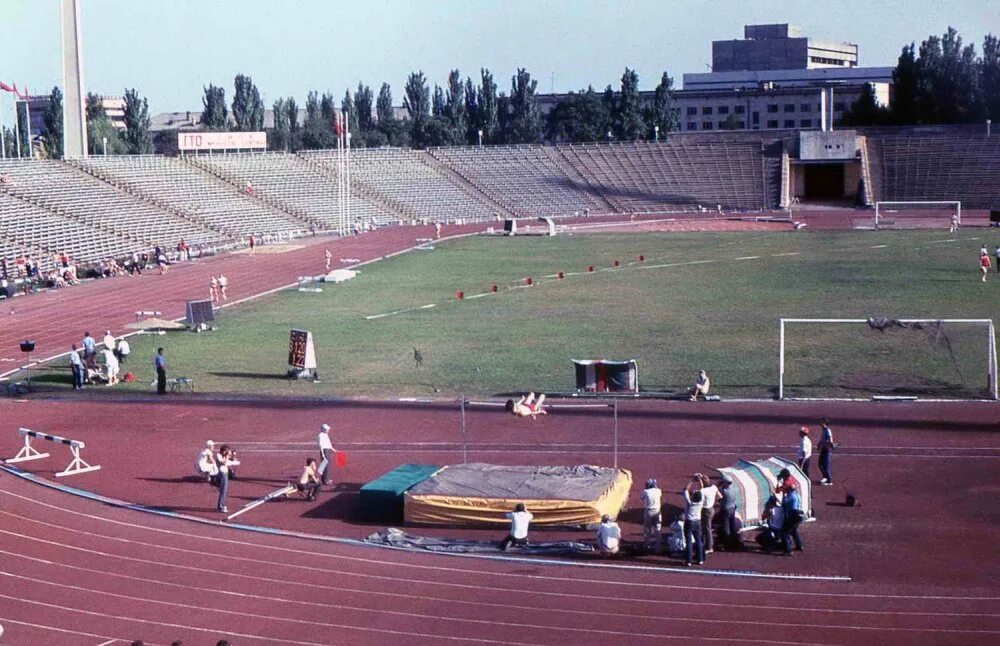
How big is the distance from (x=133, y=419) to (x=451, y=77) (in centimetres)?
12249

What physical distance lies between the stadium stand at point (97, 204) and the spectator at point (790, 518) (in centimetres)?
6013

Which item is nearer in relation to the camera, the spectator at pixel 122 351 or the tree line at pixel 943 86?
the spectator at pixel 122 351

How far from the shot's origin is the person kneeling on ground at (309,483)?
23094 millimetres

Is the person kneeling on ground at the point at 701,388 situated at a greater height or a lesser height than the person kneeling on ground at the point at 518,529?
greater

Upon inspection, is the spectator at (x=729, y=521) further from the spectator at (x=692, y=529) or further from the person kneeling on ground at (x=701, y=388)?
the person kneeling on ground at (x=701, y=388)

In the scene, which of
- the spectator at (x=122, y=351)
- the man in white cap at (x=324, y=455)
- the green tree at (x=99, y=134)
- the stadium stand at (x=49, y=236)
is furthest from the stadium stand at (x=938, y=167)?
the man in white cap at (x=324, y=455)

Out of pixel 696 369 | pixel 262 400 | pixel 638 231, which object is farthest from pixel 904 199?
pixel 262 400

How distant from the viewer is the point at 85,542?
20.9m

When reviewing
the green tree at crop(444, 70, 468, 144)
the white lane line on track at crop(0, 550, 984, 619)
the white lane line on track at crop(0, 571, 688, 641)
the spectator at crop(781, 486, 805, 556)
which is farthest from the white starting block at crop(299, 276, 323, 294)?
the green tree at crop(444, 70, 468, 144)

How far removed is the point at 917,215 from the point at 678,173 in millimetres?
25004

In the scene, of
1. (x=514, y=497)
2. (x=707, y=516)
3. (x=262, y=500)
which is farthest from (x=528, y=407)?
(x=707, y=516)

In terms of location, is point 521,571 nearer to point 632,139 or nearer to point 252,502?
point 252,502

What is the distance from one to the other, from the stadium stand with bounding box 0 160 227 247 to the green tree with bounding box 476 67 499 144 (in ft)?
211

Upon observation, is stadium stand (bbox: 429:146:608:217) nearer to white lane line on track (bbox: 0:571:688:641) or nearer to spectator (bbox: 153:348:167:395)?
spectator (bbox: 153:348:167:395)
